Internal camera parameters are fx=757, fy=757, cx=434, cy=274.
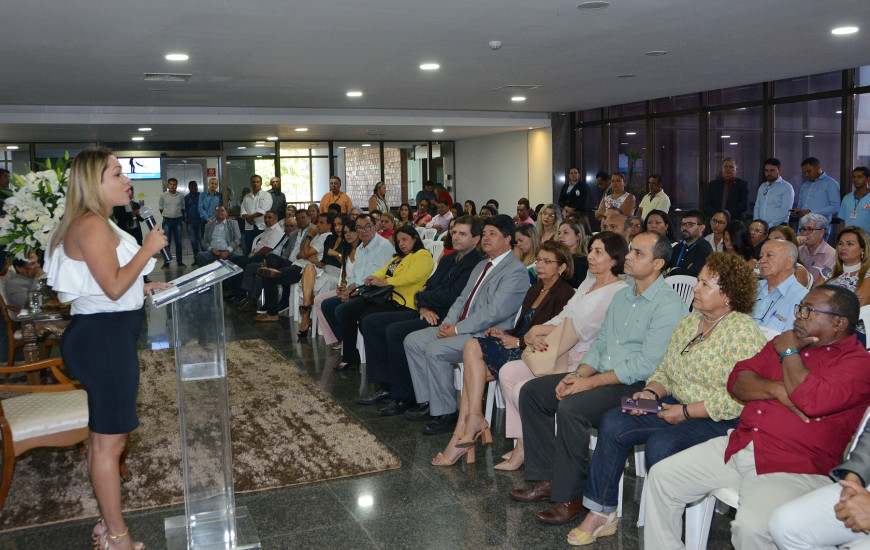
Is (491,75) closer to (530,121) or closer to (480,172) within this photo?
(530,121)

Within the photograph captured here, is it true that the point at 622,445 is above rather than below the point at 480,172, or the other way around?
below

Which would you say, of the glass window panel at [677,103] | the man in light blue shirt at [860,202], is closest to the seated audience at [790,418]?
the man in light blue shirt at [860,202]

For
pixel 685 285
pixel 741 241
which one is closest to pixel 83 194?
pixel 685 285

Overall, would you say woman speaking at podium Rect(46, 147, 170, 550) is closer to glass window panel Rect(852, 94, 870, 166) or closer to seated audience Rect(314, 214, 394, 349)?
seated audience Rect(314, 214, 394, 349)

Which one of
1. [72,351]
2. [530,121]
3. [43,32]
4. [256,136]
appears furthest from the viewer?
[256,136]

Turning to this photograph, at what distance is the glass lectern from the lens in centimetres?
291

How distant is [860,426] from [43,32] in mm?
6441

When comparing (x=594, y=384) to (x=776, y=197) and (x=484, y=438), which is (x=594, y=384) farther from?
(x=776, y=197)

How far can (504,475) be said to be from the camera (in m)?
3.90

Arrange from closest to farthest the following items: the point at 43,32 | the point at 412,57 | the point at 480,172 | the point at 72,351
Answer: the point at 72,351 → the point at 43,32 → the point at 412,57 → the point at 480,172

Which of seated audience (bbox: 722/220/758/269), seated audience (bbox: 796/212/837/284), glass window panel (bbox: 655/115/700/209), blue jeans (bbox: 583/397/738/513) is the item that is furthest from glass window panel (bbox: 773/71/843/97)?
blue jeans (bbox: 583/397/738/513)

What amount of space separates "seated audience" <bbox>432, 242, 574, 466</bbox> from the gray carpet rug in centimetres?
48

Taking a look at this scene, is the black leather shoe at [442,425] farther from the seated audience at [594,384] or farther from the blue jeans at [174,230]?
the blue jeans at [174,230]

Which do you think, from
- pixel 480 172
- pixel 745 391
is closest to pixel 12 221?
pixel 745 391
